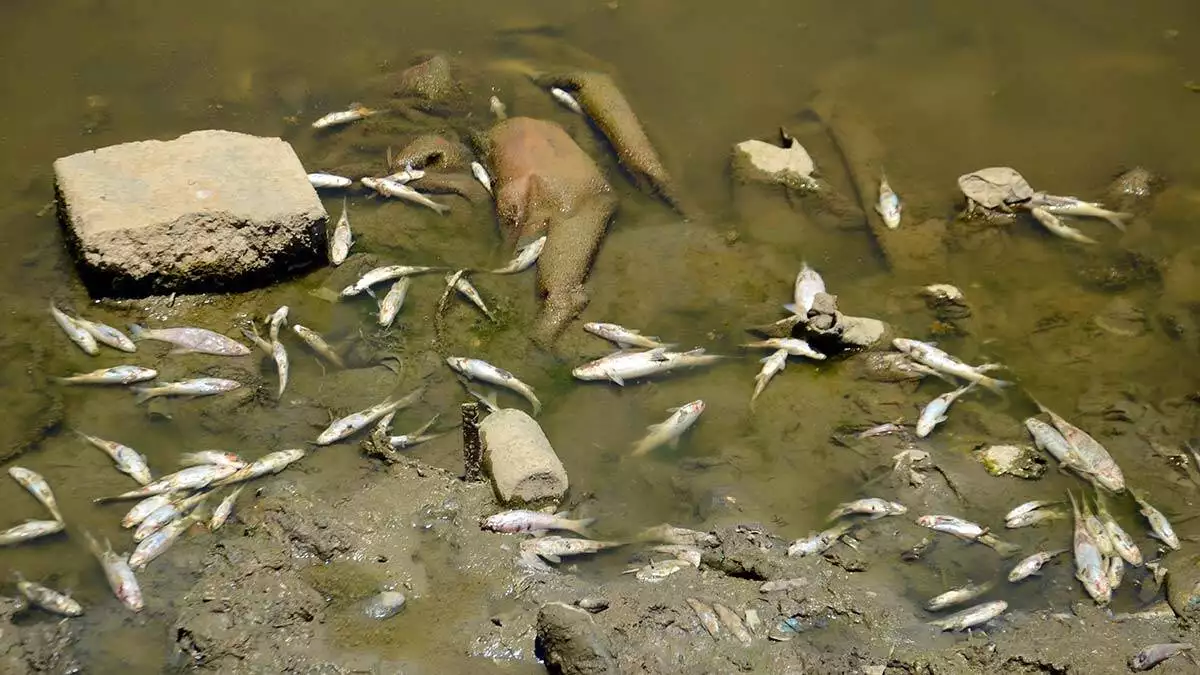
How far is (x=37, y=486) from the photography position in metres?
5.59

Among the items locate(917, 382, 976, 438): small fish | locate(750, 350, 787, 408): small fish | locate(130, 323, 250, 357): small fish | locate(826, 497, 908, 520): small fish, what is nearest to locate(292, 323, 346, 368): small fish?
locate(130, 323, 250, 357): small fish

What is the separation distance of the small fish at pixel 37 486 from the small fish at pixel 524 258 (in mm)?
3224

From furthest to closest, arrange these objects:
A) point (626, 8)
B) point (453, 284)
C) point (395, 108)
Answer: point (626, 8) < point (395, 108) < point (453, 284)

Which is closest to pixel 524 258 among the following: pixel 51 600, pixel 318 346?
pixel 318 346

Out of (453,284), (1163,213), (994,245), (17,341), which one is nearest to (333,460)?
(453,284)

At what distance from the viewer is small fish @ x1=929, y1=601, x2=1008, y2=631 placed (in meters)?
5.36

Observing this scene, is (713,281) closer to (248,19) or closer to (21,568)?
(21,568)

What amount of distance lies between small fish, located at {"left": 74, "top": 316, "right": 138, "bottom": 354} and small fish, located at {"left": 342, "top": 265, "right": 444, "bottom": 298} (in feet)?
4.74

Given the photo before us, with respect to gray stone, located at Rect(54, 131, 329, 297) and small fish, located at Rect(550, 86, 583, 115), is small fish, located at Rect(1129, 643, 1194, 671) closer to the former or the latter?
gray stone, located at Rect(54, 131, 329, 297)

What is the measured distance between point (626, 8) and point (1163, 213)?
553 centimetres

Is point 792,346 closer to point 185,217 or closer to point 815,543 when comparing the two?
point 815,543

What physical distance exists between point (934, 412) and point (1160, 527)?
1.50m

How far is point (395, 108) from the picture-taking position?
8.66 m

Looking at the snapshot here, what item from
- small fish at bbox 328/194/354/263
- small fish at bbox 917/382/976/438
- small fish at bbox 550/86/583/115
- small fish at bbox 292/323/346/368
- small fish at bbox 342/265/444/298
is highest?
small fish at bbox 550/86/583/115
